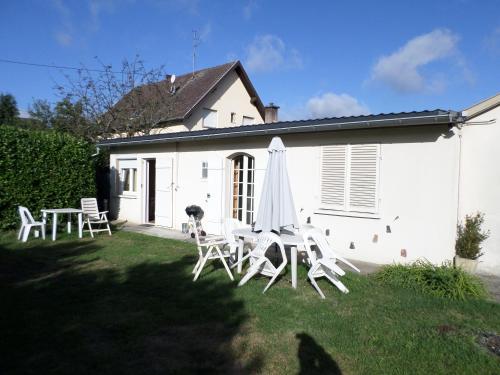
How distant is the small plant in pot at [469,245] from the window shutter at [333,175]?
2142mm

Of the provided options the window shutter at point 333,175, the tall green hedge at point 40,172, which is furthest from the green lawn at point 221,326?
the tall green hedge at point 40,172

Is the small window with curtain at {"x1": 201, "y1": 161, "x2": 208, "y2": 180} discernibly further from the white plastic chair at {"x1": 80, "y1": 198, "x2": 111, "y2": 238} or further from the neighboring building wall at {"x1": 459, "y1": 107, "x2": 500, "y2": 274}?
the neighboring building wall at {"x1": 459, "y1": 107, "x2": 500, "y2": 274}

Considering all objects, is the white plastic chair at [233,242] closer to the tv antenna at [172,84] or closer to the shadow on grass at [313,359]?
the shadow on grass at [313,359]

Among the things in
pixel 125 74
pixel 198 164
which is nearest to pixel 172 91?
pixel 125 74

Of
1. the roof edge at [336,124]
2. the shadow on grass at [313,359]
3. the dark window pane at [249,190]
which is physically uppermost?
the roof edge at [336,124]

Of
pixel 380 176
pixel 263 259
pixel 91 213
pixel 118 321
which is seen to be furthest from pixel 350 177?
pixel 91 213

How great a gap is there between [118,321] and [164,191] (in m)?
7.68

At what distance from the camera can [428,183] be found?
22.2 ft

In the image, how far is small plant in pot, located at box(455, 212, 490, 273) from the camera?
6461 millimetres

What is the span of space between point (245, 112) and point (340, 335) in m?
18.2

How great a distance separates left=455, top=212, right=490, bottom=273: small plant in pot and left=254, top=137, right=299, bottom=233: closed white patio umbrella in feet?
9.31

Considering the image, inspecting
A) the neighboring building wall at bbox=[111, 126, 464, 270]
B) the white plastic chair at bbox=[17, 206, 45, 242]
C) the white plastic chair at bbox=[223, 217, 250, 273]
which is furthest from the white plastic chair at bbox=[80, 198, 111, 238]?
the white plastic chair at bbox=[223, 217, 250, 273]

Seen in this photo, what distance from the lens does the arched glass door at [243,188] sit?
991cm

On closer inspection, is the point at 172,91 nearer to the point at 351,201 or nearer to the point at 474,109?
the point at 351,201
